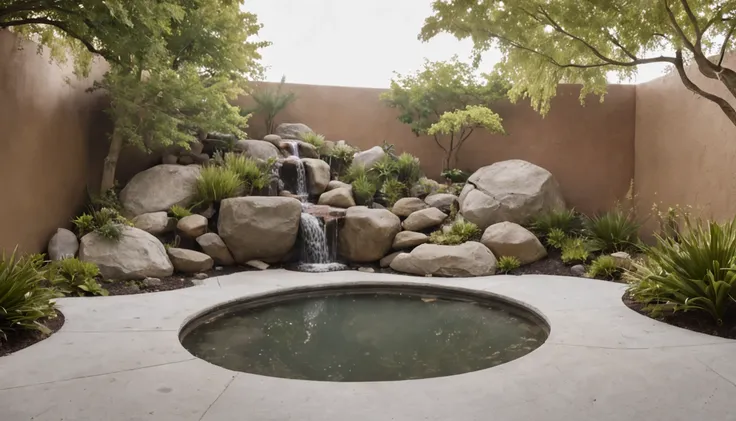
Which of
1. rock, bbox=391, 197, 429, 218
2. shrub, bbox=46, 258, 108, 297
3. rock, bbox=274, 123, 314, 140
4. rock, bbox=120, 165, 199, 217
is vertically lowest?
shrub, bbox=46, 258, 108, 297

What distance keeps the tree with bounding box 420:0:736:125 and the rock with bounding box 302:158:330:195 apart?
476 cm

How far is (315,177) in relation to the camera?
1027 centimetres

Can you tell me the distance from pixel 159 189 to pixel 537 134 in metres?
8.28

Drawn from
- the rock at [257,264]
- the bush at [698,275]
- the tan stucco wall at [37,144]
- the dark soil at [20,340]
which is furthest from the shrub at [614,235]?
the tan stucco wall at [37,144]

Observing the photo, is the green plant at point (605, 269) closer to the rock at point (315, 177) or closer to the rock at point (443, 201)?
the rock at point (443, 201)

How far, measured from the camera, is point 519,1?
19.1 feet

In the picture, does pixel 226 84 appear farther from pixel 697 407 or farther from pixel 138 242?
pixel 697 407

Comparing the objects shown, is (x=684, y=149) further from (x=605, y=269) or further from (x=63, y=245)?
(x=63, y=245)

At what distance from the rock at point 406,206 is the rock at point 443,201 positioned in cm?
24

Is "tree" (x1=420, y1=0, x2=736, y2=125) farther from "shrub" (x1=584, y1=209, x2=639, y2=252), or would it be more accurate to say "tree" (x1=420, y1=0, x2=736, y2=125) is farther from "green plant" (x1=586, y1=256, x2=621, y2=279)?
"shrub" (x1=584, y1=209, x2=639, y2=252)

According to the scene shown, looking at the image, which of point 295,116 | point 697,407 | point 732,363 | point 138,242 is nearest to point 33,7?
point 138,242

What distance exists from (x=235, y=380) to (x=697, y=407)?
282cm

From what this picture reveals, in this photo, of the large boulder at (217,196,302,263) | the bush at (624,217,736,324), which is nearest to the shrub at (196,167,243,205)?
the large boulder at (217,196,302,263)

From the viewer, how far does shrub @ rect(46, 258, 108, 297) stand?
5.95 meters
